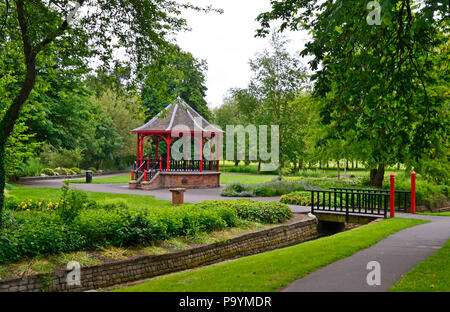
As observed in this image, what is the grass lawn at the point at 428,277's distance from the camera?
5.44 metres

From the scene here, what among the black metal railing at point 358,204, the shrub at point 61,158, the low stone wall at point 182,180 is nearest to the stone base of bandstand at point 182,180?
the low stone wall at point 182,180

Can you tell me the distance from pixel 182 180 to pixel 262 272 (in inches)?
806

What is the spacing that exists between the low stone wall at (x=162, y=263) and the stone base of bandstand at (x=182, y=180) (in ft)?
46.9

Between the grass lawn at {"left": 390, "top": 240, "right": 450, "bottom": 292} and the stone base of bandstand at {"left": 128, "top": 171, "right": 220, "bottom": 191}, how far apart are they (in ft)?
66.5

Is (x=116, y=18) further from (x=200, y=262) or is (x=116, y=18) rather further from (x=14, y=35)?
(x=200, y=262)

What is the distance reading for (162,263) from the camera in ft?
28.7

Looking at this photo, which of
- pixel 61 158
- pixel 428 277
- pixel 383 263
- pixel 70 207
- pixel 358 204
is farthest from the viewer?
pixel 61 158

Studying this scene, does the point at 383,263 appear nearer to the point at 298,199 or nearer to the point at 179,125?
the point at 298,199

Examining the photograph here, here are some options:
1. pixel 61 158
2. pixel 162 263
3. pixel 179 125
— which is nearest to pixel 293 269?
pixel 162 263

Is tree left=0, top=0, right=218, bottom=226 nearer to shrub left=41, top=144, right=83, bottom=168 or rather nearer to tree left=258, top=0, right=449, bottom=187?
tree left=258, top=0, right=449, bottom=187

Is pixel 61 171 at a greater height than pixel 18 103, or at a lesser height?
lesser
